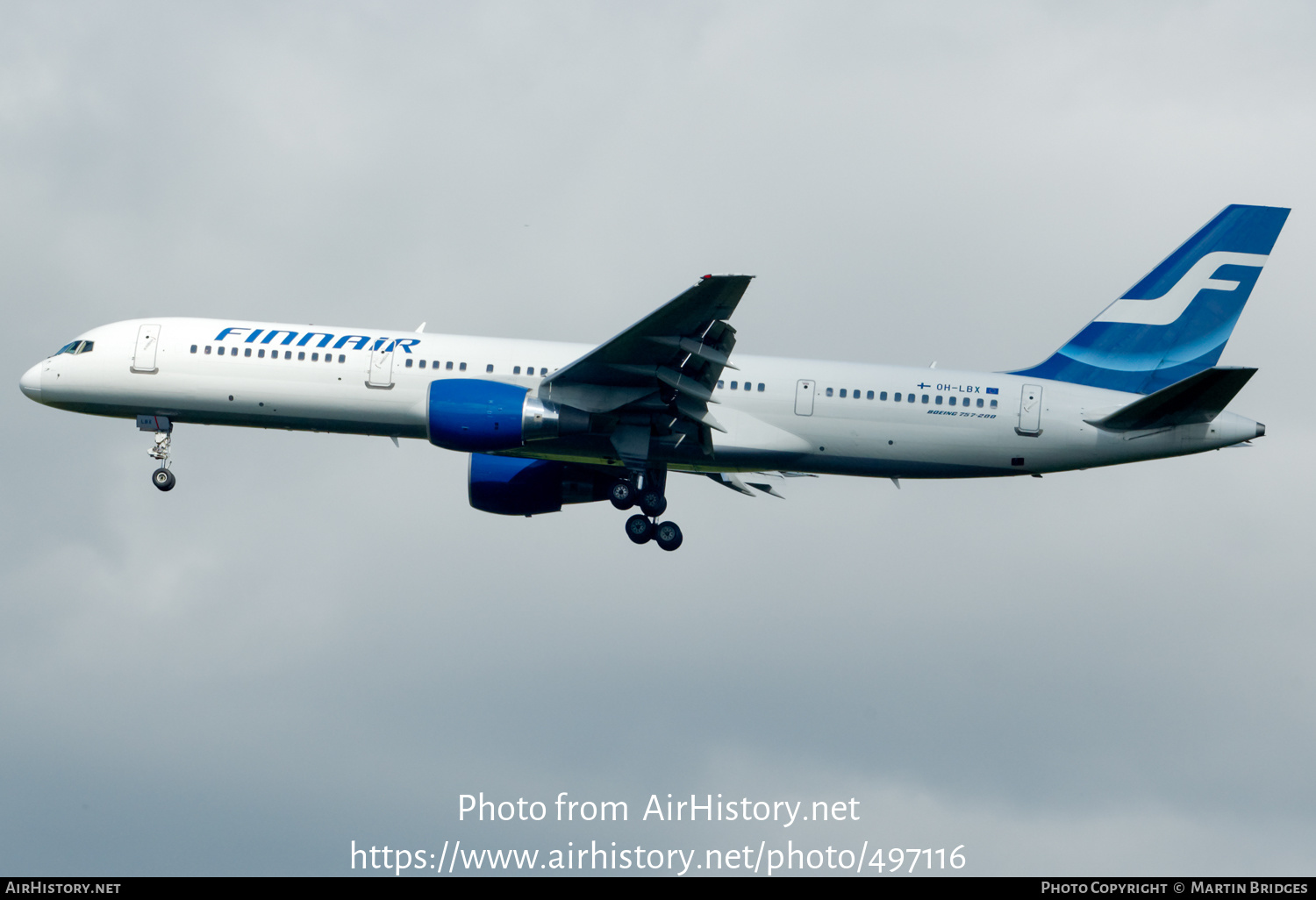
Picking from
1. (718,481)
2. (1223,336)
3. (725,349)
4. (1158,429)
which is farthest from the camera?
(718,481)

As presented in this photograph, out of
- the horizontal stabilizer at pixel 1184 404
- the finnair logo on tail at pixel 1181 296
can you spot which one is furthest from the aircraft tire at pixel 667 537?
the finnair logo on tail at pixel 1181 296

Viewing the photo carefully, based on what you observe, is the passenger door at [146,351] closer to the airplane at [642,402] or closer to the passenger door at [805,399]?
the airplane at [642,402]

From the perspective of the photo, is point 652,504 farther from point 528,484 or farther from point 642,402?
point 528,484

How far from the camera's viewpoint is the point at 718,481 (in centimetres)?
4709

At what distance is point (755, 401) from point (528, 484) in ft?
29.3

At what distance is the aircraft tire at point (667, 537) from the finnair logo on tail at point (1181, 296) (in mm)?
14111

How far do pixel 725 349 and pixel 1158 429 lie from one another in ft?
40.5

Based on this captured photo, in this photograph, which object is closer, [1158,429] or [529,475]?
[1158,429]

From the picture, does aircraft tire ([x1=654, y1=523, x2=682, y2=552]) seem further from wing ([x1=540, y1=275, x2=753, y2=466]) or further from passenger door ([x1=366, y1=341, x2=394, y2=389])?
passenger door ([x1=366, y1=341, x2=394, y2=389])

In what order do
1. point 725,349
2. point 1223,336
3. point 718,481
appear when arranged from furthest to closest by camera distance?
point 718,481 → point 1223,336 → point 725,349

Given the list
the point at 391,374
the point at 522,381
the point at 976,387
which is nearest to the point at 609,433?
the point at 522,381

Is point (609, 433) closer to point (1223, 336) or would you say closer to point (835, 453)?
point (835, 453)

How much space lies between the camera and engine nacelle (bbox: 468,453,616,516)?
46.3m

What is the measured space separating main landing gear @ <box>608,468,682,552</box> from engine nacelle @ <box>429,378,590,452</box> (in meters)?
4.04
